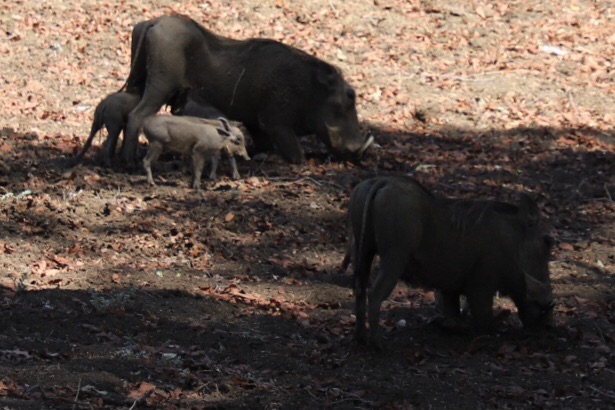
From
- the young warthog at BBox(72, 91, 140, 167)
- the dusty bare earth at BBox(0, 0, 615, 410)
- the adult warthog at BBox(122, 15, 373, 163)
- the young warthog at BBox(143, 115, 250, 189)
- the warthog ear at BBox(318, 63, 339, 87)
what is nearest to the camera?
the dusty bare earth at BBox(0, 0, 615, 410)

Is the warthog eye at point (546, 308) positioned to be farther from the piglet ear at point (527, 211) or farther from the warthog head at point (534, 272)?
the piglet ear at point (527, 211)

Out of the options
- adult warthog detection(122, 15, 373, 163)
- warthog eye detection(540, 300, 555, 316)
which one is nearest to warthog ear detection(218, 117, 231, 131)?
adult warthog detection(122, 15, 373, 163)

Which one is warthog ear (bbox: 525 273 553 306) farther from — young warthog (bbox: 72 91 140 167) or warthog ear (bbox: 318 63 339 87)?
young warthog (bbox: 72 91 140 167)

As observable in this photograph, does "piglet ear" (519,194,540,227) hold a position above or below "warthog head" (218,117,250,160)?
above

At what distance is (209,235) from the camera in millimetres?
10312

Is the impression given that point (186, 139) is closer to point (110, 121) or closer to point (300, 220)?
point (110, 121)

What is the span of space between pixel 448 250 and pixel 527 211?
28.9 inches

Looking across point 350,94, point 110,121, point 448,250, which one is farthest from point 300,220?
point 448,250

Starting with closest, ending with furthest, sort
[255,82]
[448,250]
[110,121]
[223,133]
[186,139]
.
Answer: [448,250] < [186,139] < [223,133] < [110,121] < [255,82]

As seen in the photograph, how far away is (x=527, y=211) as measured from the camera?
8.41m

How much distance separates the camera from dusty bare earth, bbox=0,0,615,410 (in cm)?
702

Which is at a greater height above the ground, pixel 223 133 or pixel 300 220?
pixel 223 133

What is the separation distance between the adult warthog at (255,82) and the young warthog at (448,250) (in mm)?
4333

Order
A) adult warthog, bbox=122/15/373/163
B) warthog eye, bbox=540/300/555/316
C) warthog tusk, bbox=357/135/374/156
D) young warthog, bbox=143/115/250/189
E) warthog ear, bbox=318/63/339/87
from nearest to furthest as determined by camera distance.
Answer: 1. warthog eye, bbox=540/300/555/316
2. young warthog, bbox=143/115/250/189
3. adult warthog, bbox=122/15/373/163
4. warthog ear, bbox=318/63/339/87
5. warthog tusk, bbox=357/135/374/156
